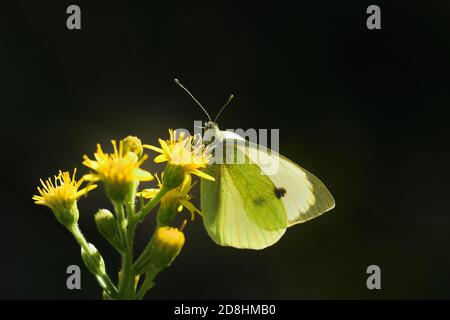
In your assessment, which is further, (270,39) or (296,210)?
(270,39)

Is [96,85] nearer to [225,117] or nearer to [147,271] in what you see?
[225,117]

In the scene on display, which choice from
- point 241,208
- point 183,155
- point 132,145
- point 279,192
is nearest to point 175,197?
point 183,155

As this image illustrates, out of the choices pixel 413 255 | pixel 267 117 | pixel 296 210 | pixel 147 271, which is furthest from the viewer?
pixel 267 117

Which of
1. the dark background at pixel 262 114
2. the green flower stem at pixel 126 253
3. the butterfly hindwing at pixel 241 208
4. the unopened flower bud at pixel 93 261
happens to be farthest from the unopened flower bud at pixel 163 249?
the dark background at pixel 262 114

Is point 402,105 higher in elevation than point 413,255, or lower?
higher

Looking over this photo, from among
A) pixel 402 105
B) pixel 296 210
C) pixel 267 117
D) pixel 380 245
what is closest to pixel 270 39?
pixel 267 117

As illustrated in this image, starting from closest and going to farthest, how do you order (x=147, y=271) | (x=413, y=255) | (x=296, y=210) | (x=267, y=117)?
(x=147, y=271) → (x=296, y=210) → (x=413, y=255) → (x=267, y=117)

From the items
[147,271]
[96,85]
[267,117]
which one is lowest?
[147,271]
